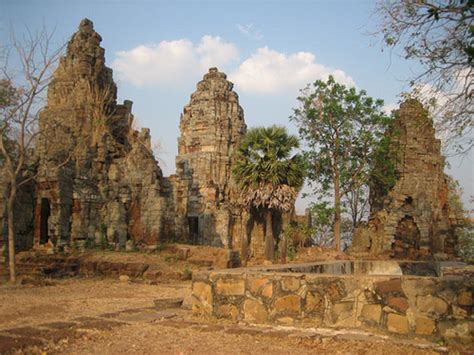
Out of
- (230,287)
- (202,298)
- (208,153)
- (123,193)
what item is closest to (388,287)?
(230,287)

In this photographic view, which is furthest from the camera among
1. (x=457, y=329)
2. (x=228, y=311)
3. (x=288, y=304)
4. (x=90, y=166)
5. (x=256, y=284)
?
(x=90, y=166)

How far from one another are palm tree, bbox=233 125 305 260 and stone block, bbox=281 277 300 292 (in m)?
18.3

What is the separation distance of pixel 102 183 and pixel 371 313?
19.1m

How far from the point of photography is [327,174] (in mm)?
27469

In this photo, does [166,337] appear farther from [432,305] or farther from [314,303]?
[432,305]

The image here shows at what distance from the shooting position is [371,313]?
17.6 feet

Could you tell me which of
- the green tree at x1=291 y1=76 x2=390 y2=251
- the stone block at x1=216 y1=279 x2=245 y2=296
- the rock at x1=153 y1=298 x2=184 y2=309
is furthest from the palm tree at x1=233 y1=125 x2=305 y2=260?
the stone block at x1=216 y1=279 x2=245 y2=296

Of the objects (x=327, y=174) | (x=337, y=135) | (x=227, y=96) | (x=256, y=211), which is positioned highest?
(x=227, y=96)

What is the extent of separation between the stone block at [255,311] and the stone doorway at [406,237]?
2078 centimetres

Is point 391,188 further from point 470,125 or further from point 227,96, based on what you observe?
point 470,125

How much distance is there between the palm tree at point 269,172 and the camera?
24.5 m

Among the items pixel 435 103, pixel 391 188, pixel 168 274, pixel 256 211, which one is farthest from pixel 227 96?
pixel 435 103

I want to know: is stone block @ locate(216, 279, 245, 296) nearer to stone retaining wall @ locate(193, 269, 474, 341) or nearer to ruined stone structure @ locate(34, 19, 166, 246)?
stone retaining wall @ locate(193, 269, 474, 341)

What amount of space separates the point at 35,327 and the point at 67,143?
55.6ft
